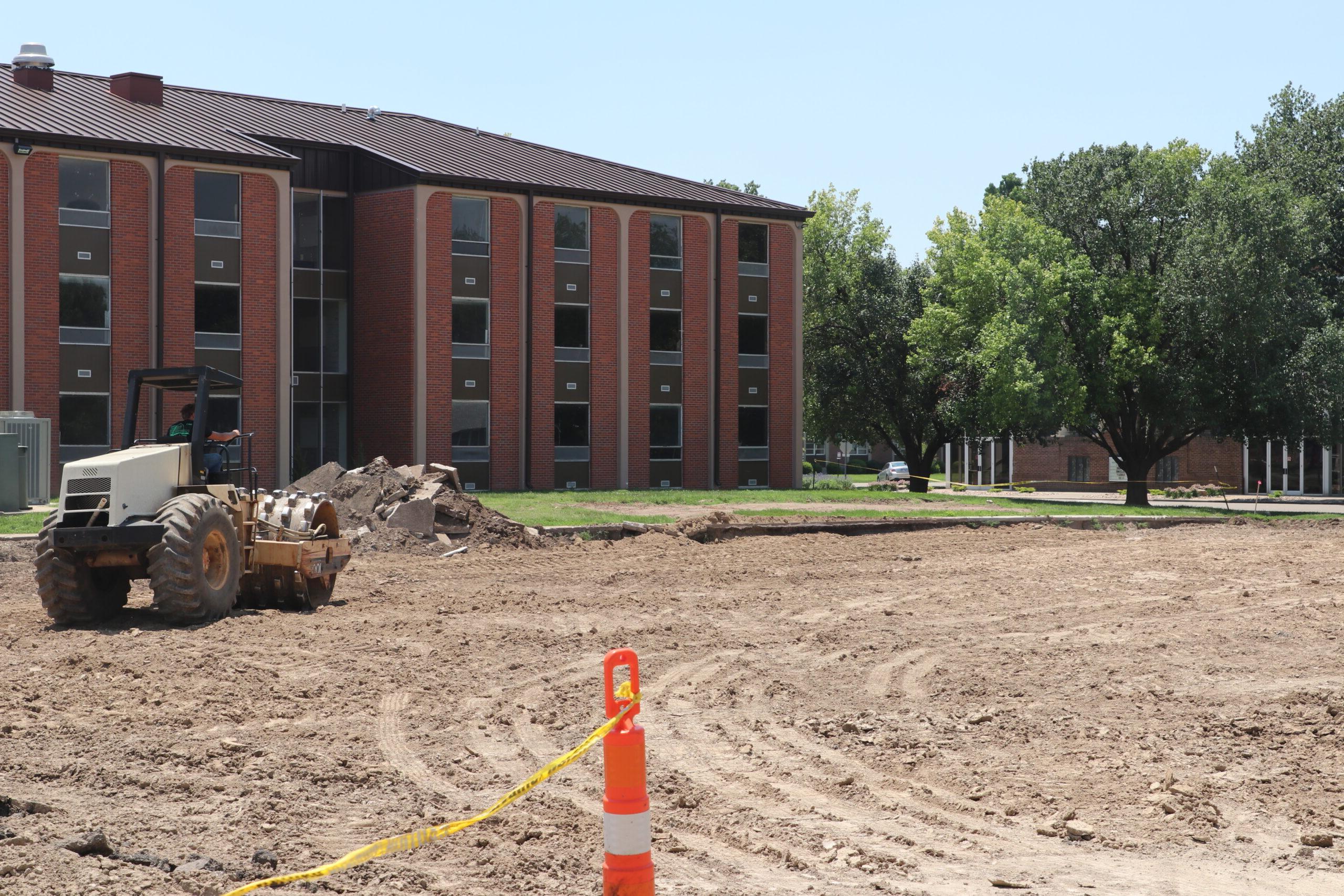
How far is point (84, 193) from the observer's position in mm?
37281

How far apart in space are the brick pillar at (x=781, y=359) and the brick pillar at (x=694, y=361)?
2926 millimetres

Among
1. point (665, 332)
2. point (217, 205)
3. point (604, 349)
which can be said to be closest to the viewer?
point (217, 205)

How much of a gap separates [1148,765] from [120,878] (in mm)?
6182

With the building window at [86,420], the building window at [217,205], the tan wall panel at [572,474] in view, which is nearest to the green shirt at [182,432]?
the building window at [86,420]

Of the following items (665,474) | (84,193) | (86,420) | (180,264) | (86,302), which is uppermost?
(84,193)

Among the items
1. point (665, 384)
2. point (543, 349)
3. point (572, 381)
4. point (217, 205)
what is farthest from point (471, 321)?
point (217, 205)

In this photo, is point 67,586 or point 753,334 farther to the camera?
point 753,334

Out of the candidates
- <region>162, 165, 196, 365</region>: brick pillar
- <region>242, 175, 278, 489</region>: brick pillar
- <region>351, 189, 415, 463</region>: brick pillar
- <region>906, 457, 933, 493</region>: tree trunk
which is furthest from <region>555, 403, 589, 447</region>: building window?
<region>906, 457, 933, 493</region>: tree trunk

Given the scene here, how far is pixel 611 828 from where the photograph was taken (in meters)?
5.21

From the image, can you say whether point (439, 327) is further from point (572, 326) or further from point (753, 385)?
point (753, 385)

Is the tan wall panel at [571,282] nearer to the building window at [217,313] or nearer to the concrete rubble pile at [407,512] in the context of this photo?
the building window at [217,313]

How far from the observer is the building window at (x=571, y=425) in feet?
148

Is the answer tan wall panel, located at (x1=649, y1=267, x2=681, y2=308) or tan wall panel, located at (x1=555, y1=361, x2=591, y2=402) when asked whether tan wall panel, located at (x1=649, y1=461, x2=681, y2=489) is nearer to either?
tan wall panel, located at (x1=555, y1=361, x2=591, y2=402)

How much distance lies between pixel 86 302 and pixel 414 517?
59.1 ft
